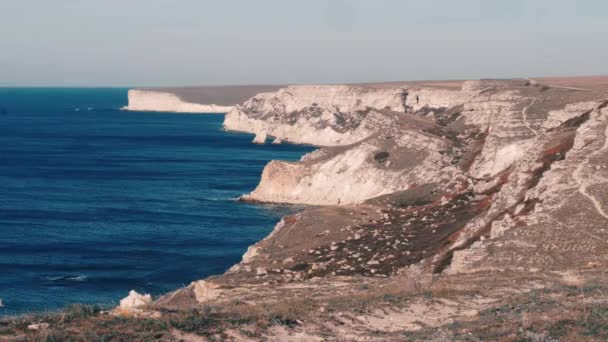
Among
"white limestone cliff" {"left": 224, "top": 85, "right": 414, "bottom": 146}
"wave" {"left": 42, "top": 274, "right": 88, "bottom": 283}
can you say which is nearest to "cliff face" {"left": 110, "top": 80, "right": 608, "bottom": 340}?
"wave" {"left": 42, "top": 274, "right": 88, "bottom": 283}

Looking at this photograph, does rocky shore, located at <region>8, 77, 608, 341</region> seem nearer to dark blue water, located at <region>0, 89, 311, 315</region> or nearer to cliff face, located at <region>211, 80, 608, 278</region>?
cliff face, located at <region>211, 80, 608, 278</region>

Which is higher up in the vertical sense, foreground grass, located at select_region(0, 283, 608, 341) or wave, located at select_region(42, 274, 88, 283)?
foreground grass, located at select_region(0, 283, 608, 341)

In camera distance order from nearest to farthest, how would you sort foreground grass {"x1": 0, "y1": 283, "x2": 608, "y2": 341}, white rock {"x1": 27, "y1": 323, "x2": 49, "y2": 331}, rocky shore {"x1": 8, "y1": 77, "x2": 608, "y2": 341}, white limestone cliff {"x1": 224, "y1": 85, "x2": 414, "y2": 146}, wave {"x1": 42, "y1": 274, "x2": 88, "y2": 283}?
foreground grass {"x1": 0, "y1": 283, "x2": 608, "y2": 341} < white rock {"x1": 27, "y1": 323, "x2": 49, "y2": 331} < rocky shore {"x1": 8, "y1": 77, "x2": 608, "y2": 341} < wave {"x1": 42, "y1": 274, "x2": 88, "y2": 283} < white limestone cliff {"x1": 224, "y1": 85, "x2": 414, "y2": 146}

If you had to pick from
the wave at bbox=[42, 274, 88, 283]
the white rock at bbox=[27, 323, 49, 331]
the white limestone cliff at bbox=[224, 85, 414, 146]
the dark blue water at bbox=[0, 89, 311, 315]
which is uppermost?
the white rock at bbox=[27, 323, 49, 331]

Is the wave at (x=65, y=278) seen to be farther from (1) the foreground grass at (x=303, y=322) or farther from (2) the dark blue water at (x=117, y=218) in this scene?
(1) the foreground grass at (x=303, y=322)

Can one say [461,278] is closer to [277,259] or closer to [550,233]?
[550,233]

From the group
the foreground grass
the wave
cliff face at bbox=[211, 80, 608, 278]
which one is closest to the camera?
the foreground grass

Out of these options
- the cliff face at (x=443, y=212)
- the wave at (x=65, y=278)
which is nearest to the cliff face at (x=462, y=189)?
the cliff face at (x=443, y=212)

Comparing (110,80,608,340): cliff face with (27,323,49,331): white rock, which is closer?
(27,323,49,331): white rock
